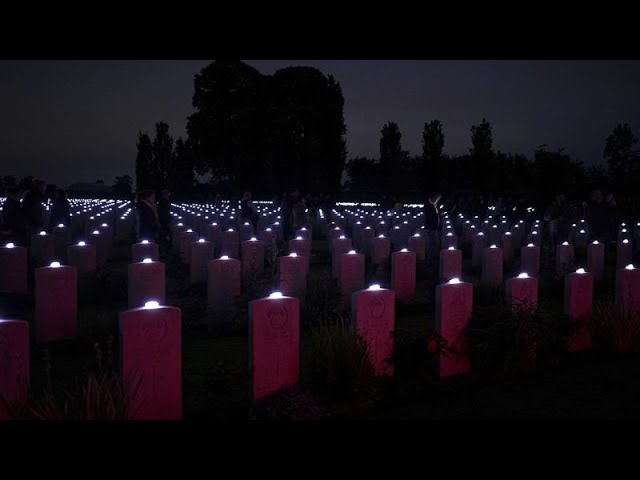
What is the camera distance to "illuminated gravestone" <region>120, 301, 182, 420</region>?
4.56 m

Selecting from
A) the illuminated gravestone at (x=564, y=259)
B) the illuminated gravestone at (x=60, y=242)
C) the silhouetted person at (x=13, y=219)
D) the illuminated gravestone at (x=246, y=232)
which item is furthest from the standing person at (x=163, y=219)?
the illuminated gravestone at (x=564, y=259)

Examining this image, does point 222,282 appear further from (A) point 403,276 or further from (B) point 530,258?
(B) point 530,258

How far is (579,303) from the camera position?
24.2ft

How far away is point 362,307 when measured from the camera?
5793 mm

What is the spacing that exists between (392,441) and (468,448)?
52cm

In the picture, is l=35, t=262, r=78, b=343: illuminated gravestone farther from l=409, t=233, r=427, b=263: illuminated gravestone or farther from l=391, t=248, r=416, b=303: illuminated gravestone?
l=409, t=233, r=427, b=263: illuminated gravestone

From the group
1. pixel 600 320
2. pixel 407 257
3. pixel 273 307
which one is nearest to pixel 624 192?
pixel 407 257

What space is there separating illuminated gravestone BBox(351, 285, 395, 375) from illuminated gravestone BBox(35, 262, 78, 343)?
12.2 ft

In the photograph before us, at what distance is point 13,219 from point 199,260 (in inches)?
135

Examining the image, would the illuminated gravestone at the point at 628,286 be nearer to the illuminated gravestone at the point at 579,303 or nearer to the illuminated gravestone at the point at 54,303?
the illuminated gravestone at the point at 579,303

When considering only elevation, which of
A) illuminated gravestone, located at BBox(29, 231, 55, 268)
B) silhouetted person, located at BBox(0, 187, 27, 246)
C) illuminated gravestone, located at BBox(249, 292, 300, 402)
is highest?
silhouetted person, located at BBox(0, 187, 27, 246)

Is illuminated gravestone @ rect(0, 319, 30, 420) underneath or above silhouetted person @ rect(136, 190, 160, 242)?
underneath

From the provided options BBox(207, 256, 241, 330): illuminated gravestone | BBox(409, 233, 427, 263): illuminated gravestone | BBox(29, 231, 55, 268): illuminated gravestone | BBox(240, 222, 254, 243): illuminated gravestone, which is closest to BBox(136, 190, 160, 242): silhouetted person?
BBox(29, 231, 55, 268): illuminated gravestone

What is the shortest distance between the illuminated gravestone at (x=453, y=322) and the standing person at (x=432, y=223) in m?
7.41
